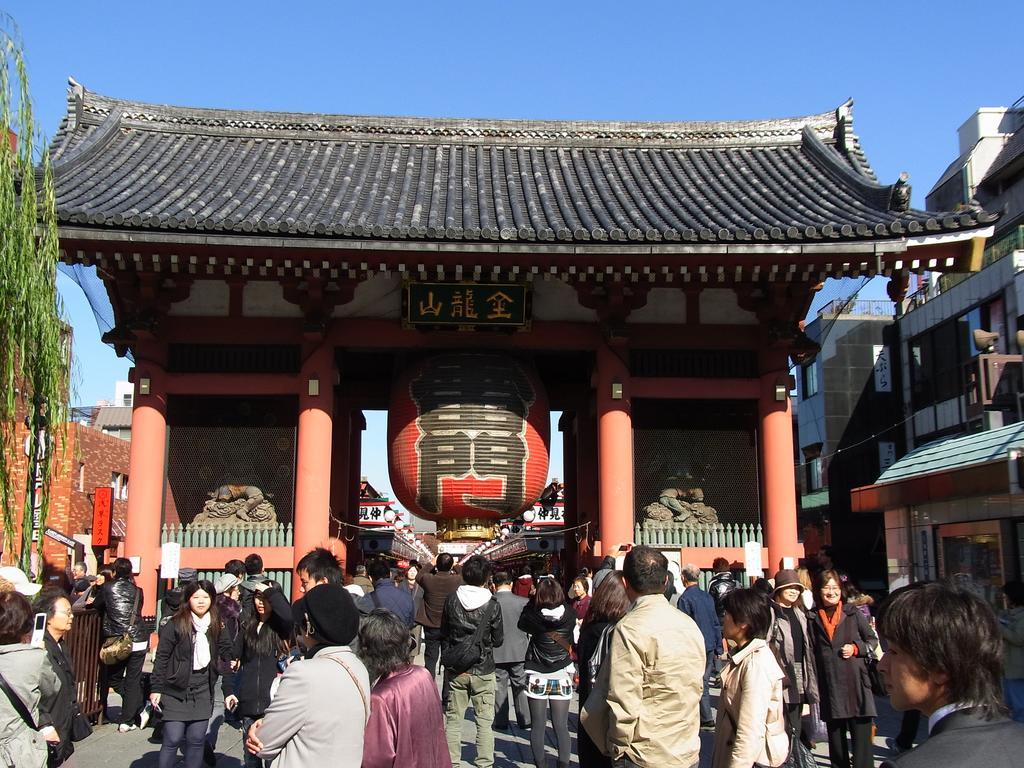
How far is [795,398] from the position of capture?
35562mm

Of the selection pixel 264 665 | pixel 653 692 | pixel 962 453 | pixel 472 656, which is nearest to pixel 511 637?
pixel 472 656

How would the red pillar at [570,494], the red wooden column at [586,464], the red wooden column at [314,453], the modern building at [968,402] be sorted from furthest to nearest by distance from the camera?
the red pillar at [570,494], the red wooden column at [586,464], the red wooden column at [314,453], the modern building at [968,402]

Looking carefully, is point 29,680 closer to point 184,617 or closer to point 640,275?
point 184,617

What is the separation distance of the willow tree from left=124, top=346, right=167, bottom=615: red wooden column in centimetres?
400

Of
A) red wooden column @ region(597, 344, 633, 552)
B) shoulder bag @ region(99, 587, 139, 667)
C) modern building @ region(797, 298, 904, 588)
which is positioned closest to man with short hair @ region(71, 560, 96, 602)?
shoulder bag @ region(99, 587, 139, 667)

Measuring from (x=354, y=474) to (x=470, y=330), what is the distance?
4865 mm

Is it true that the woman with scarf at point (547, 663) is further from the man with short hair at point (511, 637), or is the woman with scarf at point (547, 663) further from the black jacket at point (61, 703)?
the black jacket at point (61, 703)

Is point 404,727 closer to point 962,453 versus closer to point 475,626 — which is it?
point 475,626

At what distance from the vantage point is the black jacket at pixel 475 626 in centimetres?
699

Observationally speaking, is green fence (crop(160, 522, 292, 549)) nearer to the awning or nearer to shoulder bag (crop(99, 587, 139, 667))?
shoulder bag (crop(99, 587, 139, 667))

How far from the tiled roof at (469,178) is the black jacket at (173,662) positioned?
5.72 metres

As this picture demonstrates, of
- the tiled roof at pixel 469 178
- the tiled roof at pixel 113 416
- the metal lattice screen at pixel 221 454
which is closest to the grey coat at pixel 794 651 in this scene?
the tiled roof at pixel 469 178

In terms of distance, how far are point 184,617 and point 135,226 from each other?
5.86m

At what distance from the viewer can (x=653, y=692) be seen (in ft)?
13.5
